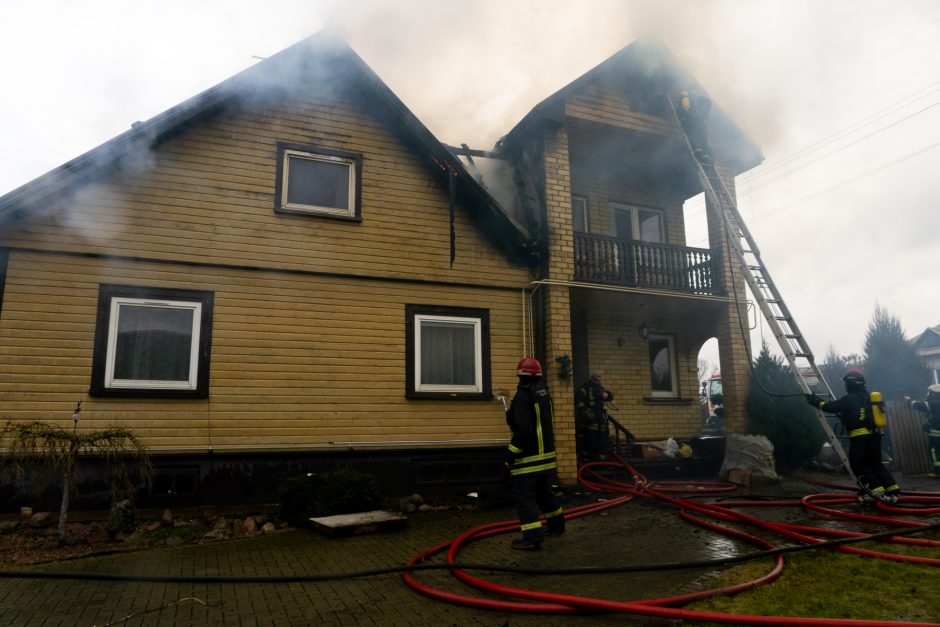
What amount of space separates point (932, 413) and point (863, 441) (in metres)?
4.69

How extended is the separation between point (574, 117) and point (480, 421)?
6.11 metres

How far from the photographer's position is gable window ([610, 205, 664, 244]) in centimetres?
1386

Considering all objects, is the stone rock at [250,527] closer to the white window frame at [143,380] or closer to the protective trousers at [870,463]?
the white window frame at [143,380]

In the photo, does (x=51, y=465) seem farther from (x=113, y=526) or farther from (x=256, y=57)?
(x=256, y=57)

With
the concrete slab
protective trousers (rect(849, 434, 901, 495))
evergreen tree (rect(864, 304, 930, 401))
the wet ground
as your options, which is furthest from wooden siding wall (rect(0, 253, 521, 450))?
→ evergreen tree (rect(864, 304, 930, 401))

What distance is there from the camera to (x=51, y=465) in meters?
7.08

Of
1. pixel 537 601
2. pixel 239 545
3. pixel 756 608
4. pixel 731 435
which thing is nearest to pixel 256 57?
pixel 239 545

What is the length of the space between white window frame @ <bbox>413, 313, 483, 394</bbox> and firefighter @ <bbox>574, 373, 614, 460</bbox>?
2.31 metres

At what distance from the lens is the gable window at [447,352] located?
9.56 metres

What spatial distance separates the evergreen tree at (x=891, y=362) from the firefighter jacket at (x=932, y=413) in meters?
17.1

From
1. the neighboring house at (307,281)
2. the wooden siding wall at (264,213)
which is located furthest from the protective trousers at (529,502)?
the wooden siding wall at (264,213)

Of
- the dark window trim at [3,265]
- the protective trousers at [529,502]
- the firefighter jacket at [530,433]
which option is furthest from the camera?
the dark window trim at [3,265]

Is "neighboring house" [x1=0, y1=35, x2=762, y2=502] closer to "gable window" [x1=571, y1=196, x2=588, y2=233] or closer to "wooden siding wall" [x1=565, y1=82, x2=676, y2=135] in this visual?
"wooden siding wall" [x1=565, y1=82, x2=676, y2=135]

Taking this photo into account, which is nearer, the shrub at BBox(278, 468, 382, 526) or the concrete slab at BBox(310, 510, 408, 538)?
the concrete slab at BBox(310, 510, 408, 538)
